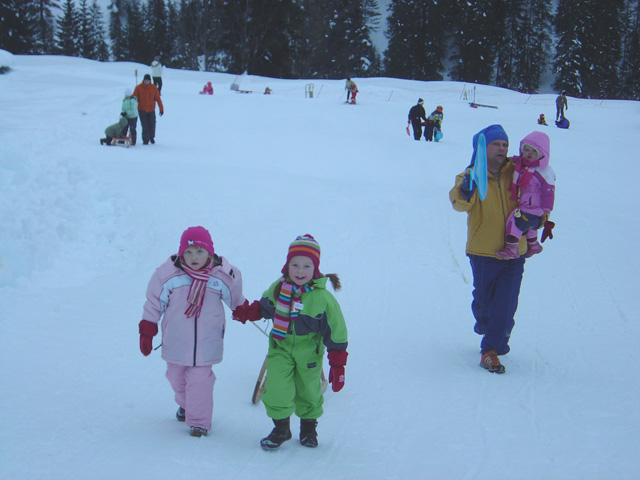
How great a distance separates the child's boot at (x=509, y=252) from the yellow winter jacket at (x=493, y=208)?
6cm

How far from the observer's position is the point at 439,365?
5.05 meters

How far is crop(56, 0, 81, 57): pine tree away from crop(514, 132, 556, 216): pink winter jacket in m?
64.8

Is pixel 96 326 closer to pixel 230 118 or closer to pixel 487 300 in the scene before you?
pixel 487 300

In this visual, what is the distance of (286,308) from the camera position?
11.2 ft

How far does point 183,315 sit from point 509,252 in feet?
8.73

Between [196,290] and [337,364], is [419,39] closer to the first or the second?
[196,290]

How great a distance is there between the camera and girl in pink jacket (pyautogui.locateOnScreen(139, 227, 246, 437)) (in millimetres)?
3480

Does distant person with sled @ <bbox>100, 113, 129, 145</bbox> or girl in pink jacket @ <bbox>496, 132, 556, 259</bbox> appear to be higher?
distant person with sled @ <bbox>100, 113, 129, 145</bbox>

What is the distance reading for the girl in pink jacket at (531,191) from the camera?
4.56m

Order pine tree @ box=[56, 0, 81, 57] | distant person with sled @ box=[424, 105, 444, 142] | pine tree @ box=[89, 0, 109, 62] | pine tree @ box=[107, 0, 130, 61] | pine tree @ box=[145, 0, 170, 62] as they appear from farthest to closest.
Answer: pine tree @ box=[107, 0, 130, 61] < pine tree @ box=[89, 0, 109, 62] < pine tree @ box=[145, 0, 170, 62] < pine tree @ box=[56, 0, 81, 57] < distant person with sled @ box=[424, 105, 444, 142]

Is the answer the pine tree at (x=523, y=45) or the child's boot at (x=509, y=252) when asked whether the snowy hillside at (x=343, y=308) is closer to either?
the child's boot at (x=509, y=252)

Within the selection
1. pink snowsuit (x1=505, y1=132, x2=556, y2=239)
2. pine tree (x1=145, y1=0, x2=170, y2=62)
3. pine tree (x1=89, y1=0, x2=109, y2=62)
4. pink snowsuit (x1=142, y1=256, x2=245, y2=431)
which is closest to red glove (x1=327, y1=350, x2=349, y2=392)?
pink snowsuit (x1=142, y1=256, x2=245, y2=431)

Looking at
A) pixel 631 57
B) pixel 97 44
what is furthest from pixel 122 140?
pixel 97 44

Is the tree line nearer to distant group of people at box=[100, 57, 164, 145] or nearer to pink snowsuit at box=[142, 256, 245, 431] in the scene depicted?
distant group of people at box=[100, 57, 164, 145]
